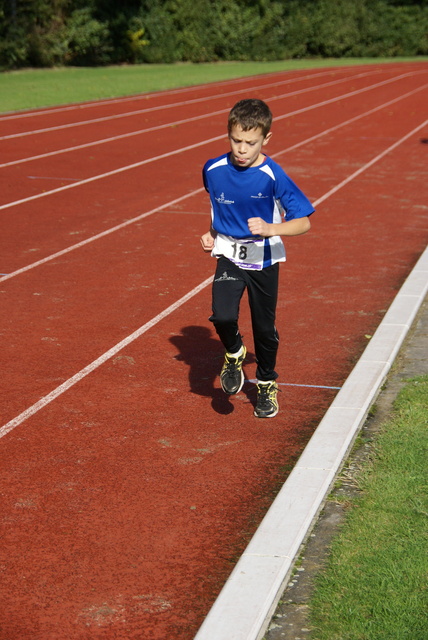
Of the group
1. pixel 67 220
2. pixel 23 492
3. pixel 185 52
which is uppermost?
pixel 23 492

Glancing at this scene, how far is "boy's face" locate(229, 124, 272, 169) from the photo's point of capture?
4980mm

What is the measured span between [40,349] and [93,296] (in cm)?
155

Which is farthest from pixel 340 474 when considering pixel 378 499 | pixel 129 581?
pixel 129 581

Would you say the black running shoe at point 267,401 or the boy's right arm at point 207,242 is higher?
the boy's right arm at point 207,242

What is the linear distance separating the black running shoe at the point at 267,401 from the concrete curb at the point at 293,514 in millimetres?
328

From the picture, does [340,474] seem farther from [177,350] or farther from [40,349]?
[40,349]

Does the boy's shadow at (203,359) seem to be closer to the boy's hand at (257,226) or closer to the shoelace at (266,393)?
the shoelace at (266,393)

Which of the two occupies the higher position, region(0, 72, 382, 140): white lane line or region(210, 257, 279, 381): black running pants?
region(210, 257, 279, 381): black running pants

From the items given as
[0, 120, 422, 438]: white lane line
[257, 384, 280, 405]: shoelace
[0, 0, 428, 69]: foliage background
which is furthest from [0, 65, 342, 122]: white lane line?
[257, 384, 280, 405]: shoelace

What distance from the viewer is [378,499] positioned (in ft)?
14.8

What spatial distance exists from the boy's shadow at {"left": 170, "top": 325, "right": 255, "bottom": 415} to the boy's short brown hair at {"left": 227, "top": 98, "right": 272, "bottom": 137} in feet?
5.95

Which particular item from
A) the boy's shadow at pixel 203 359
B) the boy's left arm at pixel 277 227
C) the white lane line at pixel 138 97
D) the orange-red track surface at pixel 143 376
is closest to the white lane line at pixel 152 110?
the white lane line at pixel 138 97

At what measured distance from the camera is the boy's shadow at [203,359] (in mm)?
6180

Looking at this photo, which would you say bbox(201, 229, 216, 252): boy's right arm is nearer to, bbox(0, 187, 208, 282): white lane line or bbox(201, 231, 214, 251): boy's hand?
bbox(201, 231, 214, 251): boy's hand
